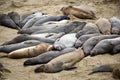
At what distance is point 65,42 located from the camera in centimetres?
744

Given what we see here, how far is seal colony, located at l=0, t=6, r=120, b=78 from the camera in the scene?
6765 millimetres

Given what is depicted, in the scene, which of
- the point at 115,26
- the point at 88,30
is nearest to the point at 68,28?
the point at 88,30

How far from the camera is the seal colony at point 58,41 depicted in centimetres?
677

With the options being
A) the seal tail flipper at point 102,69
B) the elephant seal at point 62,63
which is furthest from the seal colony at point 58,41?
the seal tail flipper at point 102,69

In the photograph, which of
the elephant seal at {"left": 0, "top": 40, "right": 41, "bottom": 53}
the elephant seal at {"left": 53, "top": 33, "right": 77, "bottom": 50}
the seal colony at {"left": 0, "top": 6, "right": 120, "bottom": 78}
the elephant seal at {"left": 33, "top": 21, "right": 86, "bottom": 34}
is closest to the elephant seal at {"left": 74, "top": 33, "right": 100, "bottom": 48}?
the seal colony at {"left": 0, "top": 6, "right": 120, "bottom": 78}

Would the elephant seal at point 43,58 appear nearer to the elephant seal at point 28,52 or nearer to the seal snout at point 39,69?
the elephant seal at point 28,52

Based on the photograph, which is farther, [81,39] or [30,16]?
[30,16]

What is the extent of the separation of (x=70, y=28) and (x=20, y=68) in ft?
6.93

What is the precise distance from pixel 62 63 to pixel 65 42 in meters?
0.99

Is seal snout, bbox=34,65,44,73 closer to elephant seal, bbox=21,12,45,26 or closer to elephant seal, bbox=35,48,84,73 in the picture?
elephant seal, bbox=35,48,84,73

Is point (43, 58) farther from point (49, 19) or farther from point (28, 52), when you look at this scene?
point (49, 19)

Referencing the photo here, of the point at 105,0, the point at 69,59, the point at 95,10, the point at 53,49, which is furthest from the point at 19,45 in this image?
the point at 105,0

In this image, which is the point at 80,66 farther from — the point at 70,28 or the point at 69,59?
the point at 70,28

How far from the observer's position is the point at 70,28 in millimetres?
8344
